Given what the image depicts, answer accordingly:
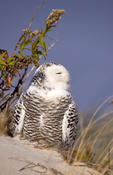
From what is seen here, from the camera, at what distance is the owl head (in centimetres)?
422

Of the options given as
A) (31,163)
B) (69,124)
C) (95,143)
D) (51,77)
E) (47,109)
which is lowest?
(31,163)

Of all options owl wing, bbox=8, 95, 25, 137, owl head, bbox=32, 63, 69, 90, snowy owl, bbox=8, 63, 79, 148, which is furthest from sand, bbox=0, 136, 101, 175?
owl head, bbox=32, 63, 69, 90

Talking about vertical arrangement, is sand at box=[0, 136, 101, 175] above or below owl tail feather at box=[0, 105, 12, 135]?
below

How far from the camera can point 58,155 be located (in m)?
3.34

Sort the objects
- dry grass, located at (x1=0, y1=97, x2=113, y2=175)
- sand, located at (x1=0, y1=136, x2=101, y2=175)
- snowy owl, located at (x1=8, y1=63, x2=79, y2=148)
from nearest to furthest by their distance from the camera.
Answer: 1. sand, located at (x1=0, y1=136, x2=101, y2=175)
2. dry grass, located at (x1=0, y1=97, x2=113, y2=175)
3. snowy owl, located at (x1=8, y1=63, x2=79, y2=148)

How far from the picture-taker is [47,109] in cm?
411

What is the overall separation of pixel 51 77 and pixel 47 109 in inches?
17.5

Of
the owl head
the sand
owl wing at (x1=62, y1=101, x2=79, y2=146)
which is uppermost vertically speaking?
the owl head

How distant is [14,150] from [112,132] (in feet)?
3.91

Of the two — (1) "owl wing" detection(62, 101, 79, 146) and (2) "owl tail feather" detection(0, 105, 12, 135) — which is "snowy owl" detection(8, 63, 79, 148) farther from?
(2) "owl tail feather" detection(0, 105, 12, 135)

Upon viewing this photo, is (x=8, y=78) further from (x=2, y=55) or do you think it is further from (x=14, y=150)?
(x=14, y=150)

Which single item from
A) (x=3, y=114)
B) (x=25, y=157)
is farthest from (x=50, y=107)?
(x=25, y=157)

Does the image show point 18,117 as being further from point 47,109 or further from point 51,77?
point 51,77

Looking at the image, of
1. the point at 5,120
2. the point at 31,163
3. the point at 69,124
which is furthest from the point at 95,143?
the point at 5,120
